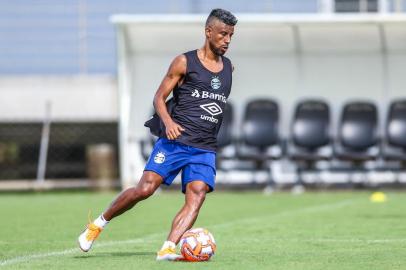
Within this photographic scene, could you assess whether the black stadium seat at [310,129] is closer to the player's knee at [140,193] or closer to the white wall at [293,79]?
the white wall at [293,79]

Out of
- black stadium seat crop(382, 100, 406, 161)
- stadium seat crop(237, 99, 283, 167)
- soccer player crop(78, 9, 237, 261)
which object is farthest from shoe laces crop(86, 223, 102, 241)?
black stadium seat crop(382, 100, 406, 161)

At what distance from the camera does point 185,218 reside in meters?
8.45

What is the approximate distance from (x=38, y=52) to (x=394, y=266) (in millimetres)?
17495

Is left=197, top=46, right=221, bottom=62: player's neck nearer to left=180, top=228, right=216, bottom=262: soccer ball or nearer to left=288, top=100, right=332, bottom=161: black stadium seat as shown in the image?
left=180, top=228, right=216, bottom=262: soccer ball

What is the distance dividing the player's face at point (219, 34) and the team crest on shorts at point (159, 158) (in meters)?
0.90

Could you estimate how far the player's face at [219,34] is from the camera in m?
8.58

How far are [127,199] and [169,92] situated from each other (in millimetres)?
873

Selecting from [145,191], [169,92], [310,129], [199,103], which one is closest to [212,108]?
[199,103]

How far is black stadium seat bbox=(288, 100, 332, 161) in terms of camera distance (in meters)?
21.3

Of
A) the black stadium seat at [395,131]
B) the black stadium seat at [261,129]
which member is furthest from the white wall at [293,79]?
the black stadium seat at [395,131]

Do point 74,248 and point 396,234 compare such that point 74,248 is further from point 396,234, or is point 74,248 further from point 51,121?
point 51,121

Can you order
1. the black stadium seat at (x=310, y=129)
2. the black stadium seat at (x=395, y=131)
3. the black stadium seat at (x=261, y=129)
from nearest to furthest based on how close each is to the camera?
1. the black stadium seat at (x=395, y=131)
2. the black stadium seat at (x=310, y=129)
3. the black stadium seat at (x=261, y=129)

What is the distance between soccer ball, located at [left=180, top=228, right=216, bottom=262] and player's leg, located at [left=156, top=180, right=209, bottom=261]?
0.06m

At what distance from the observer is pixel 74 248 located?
32.2 ft
